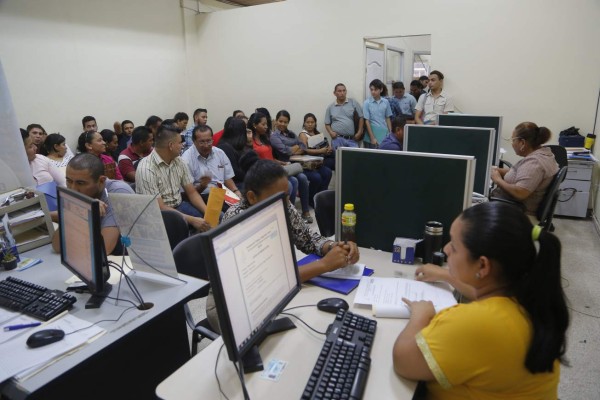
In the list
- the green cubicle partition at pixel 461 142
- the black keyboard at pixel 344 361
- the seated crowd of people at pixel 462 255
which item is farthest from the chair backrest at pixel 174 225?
the green cubicle partition at pixel 461 142

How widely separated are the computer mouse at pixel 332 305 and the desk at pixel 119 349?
0.56 m

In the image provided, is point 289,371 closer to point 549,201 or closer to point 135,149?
point 549,201

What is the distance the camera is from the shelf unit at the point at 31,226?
6.86 feet

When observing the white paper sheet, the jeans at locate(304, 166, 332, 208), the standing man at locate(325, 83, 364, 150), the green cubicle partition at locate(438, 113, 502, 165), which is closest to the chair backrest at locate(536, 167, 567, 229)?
the green cubicle partition at locate(438, 113, 502, 165)

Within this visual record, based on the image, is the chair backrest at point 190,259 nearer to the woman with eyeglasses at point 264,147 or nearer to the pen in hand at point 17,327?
the pen in hand at point 17,327

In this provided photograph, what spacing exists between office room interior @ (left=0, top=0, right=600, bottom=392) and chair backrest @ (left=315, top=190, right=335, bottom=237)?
331cm

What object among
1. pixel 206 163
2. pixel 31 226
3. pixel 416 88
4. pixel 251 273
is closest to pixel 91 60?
pixel 206 163

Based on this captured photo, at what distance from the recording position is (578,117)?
4.80 meters

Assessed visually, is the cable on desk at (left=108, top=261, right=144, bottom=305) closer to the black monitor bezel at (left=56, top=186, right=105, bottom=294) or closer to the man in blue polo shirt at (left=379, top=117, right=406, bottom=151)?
the black monitor bezel at (left=56, top=186, right=105, bottom=294)

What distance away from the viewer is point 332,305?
1443 millimetres

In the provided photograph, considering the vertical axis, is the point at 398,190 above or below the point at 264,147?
above

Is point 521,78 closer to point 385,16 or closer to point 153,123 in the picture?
point 385,16

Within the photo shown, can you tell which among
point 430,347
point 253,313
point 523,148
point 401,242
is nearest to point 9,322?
point 253,313

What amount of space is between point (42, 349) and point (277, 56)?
573cm
